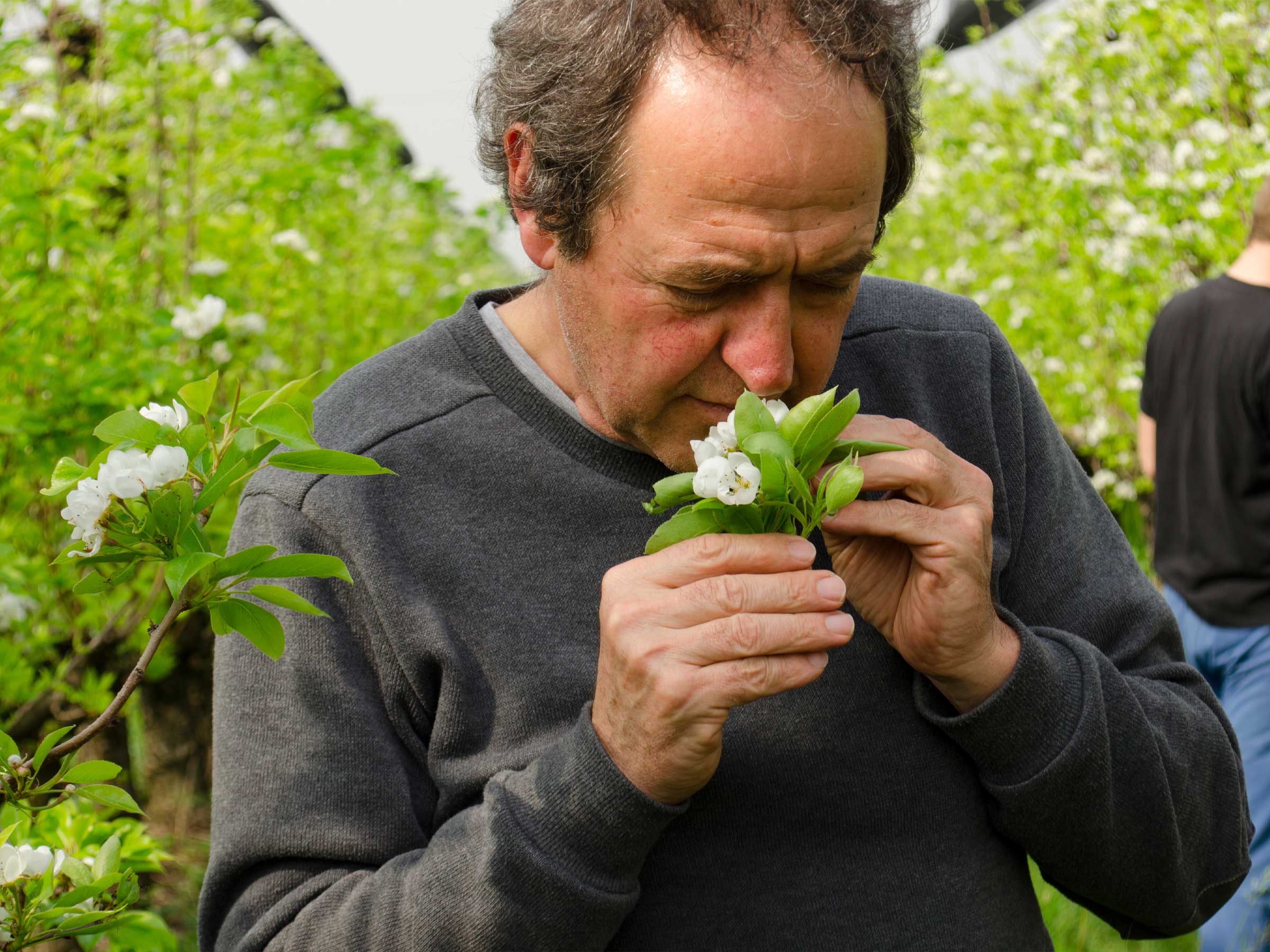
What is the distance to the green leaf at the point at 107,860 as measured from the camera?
4.44 feet

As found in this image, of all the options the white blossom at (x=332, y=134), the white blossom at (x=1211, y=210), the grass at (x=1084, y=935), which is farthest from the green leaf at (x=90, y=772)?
the white blossom at (x=1211, y=210)

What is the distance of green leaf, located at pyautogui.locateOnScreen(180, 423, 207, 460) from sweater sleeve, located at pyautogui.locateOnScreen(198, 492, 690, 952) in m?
0.47

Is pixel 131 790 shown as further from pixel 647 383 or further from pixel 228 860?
pixel 647 383

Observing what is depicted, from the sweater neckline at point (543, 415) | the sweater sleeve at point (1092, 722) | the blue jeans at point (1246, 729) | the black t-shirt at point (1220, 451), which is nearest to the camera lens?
the sweater sleeve at point (1092, 722)

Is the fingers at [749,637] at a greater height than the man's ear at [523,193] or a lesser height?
lesser

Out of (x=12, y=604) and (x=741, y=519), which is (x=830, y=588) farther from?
(x=12, y=604)

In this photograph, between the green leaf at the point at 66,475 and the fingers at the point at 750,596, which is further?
the fingers at the point at 750,596

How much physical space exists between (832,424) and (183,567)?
26.2 inches

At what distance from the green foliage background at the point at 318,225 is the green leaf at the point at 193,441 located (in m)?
0.20

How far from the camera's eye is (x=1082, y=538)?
72.0 inches

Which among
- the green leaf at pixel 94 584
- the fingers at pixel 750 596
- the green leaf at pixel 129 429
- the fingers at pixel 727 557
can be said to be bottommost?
the fingers at pixel 750 596

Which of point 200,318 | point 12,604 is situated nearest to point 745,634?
point 12,604

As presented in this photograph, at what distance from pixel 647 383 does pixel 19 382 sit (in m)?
2.08

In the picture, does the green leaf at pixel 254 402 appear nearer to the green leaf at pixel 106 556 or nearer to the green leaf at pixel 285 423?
the green leaf at pixel 285 423
